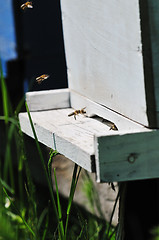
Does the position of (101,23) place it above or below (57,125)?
above

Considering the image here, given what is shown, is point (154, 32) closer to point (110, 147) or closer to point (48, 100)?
point (110, 147)

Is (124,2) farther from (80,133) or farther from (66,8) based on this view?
(66,8)

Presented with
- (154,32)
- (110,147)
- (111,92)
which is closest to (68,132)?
(111,92)

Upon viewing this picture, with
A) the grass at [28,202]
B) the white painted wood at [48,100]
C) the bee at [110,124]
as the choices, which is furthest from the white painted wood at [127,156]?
the white painted wood at [48,100]

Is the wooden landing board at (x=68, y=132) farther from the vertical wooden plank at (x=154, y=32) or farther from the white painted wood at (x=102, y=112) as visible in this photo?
the vertical wooden plank at (x=154, y=32)

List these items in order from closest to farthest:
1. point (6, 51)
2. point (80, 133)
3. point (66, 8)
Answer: point (80, 133) → point (66, 8) → point (6, 51)

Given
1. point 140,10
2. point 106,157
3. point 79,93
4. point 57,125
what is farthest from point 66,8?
point 106,157

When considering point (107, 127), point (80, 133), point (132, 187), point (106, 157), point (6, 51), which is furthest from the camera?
point (6, 51)

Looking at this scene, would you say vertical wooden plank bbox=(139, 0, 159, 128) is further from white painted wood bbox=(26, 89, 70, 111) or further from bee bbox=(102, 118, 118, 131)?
white painted wood bbox=(26, 89, 70, 111)
